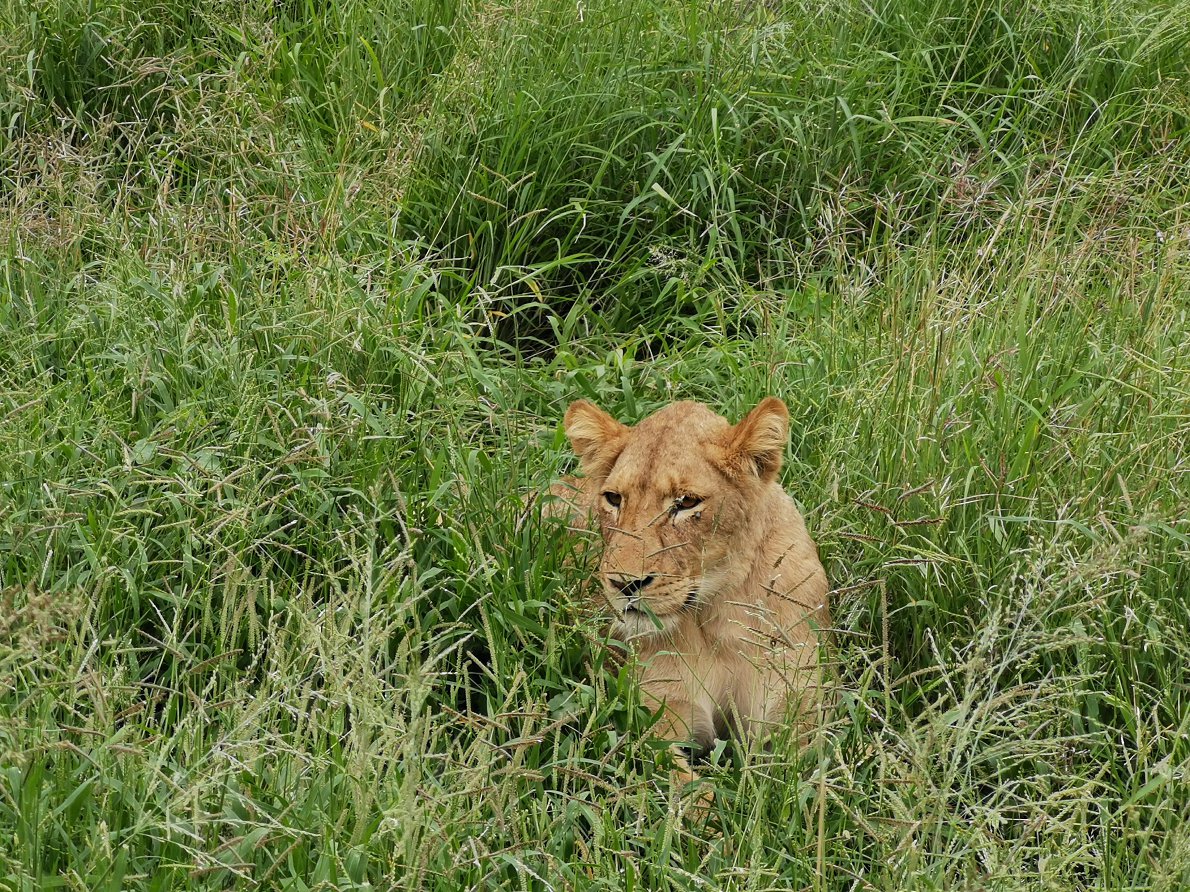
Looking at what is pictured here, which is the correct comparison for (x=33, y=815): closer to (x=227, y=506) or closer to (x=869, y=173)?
(x=227, y=506)

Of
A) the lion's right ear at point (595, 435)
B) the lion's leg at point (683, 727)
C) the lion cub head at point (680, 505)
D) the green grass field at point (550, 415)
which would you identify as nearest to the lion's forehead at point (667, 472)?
the lion cub head at point (680, 505)

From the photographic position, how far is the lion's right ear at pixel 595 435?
3916mm

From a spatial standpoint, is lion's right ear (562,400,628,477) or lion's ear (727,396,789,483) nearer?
lion's ear (727,396,789,483)

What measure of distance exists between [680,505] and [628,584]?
0.29 metres

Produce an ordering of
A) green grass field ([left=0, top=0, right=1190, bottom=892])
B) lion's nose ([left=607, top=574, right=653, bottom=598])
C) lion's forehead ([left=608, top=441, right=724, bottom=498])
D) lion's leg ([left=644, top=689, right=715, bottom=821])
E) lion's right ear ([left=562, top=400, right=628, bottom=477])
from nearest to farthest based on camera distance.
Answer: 1. green grass field ([left=0, top=0, right=1190, bottom=892])
2. lion's leg ([left=644, top=689, right=715, bottom=821])
3. lion's nose ([left=607, top=574, right=653, bottom=598])
4. lion's forehead ([left=608, top=441, right=724, bottom=498])
5. lion's right ear ([left=562, top=400, right=628, bottom=477])

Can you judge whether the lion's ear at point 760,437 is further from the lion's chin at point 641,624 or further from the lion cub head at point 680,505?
the lion's chin at point 641,624

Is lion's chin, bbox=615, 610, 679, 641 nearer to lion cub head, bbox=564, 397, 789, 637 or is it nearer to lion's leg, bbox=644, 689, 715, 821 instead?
lion cub head, bbox=564, 397, 789, 637

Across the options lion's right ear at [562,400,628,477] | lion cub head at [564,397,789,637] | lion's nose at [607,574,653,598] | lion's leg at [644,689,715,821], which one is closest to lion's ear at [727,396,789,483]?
lion cub head at [564,397,789,637]

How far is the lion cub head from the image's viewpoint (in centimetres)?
356

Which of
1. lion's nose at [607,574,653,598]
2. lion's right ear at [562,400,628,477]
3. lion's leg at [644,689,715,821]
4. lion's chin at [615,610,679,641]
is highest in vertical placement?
lion's right ear at [562,400,628,477]

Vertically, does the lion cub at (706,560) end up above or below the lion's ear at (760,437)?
below

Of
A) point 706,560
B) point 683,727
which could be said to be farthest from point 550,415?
point 683,727

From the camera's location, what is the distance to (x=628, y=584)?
11.5 ft

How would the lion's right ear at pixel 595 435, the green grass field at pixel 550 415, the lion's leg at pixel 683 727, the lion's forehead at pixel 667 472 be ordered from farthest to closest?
1. the lion's right ear at pixel 595 435
2. the lion's forehead at pixel 667 472
3. the lion's leg at pixel 683 727
4. the green grass field at pixel 550 415
